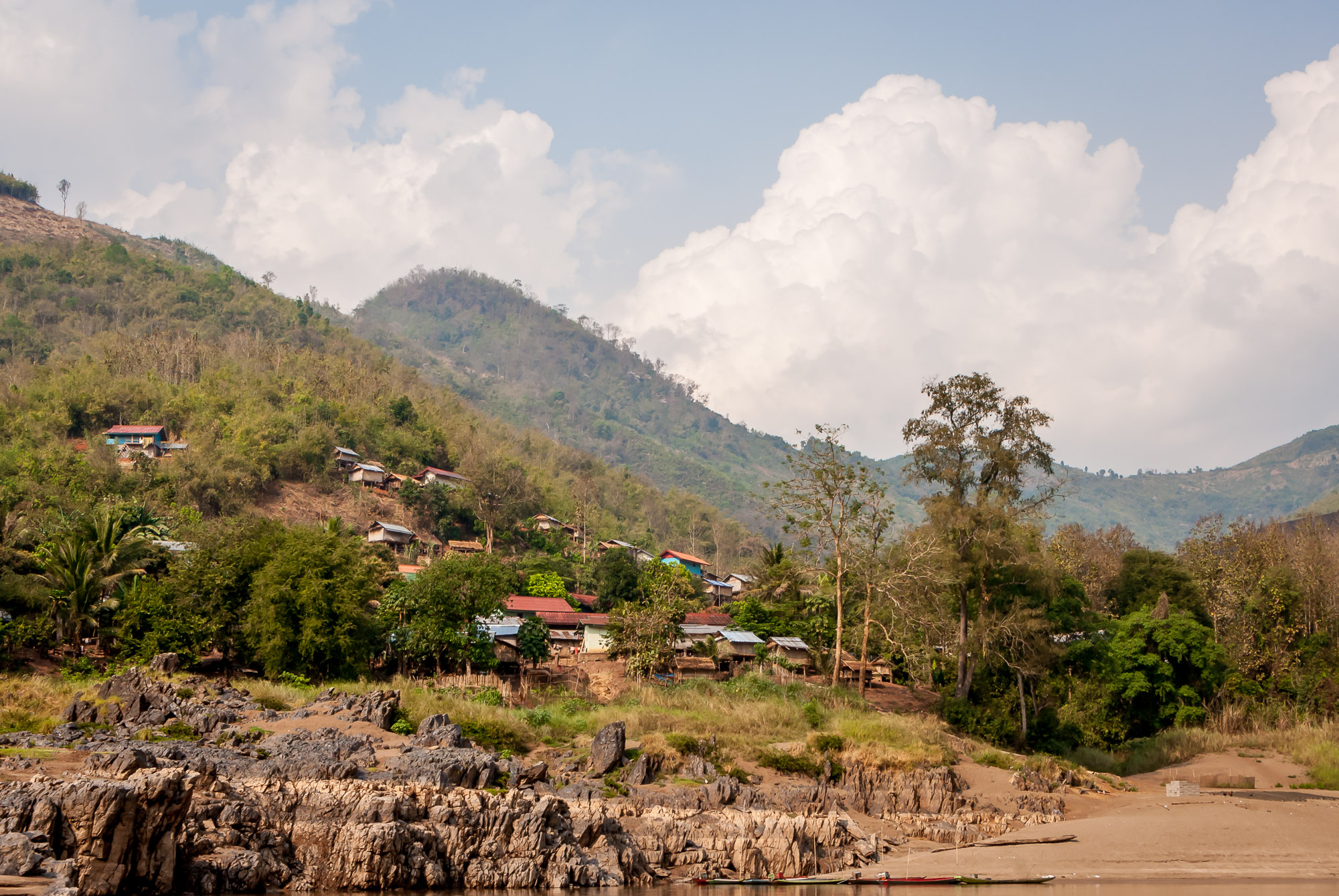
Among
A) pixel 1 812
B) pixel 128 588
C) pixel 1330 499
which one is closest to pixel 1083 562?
pixel 128 588

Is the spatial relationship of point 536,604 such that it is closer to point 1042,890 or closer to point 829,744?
point 829,744

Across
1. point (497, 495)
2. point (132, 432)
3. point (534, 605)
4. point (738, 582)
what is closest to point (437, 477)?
point (497, 495)

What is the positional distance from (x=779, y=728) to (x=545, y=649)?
13776 mm

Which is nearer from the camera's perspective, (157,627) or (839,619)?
(157,627)

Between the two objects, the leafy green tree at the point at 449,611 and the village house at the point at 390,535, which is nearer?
the leafy green tree at the point at 449,611

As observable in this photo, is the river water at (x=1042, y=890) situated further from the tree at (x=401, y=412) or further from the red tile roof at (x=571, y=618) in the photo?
the tree at (x=401, y=412)

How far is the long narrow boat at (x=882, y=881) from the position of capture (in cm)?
1788

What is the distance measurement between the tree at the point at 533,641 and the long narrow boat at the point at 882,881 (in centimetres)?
Answer: 1949

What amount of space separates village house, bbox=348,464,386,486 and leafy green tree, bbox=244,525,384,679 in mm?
38712

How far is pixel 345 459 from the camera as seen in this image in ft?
230

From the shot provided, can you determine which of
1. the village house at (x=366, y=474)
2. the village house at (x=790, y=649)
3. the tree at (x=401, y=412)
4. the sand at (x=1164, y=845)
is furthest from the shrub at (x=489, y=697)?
the tree at (x=401, y=412)

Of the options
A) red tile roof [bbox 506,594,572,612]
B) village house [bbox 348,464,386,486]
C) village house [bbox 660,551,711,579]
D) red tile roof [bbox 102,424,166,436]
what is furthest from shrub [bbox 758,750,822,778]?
red tile roof [bbox 102,424,166,436]

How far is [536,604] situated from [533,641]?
44.3ft

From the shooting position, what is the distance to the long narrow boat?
1788 centimetres
